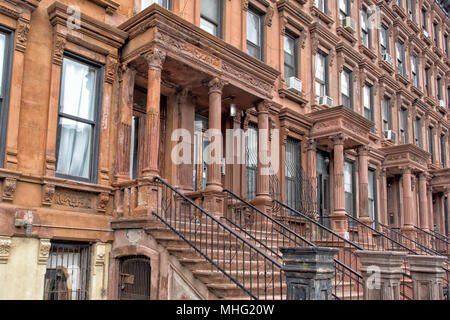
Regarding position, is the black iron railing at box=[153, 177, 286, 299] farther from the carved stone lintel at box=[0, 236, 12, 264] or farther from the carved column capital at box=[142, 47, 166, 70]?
the carved stone lintel at box=[0, 236, 12, 264]

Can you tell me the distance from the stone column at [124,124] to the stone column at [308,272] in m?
4.01

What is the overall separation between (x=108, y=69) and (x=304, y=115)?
680cm

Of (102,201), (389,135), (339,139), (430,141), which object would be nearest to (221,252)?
(102,201)

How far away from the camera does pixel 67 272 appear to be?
308 inches

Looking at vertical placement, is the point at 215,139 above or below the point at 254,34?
below

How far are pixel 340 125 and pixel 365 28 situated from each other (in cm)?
742

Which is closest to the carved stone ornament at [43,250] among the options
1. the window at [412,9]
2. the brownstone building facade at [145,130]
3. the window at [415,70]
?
the brownstone building facade at [145,130]

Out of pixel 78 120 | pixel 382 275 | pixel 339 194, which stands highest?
pixel 78 120

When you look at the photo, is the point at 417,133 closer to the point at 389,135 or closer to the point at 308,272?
the point at 389,135

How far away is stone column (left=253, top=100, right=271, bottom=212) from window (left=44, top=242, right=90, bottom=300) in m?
4.23

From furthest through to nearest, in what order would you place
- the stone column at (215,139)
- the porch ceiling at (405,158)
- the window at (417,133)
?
1. the window at (417,133)
2. the porch ceiling at (405,158)
3. the stone column at (215,139)

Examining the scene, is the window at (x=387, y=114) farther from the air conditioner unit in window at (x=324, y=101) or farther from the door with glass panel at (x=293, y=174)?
the door with glass panel at (x=293, y=174)

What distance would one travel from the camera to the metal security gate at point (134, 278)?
745 centimetres
